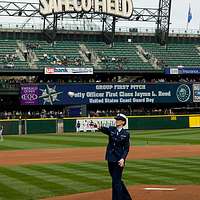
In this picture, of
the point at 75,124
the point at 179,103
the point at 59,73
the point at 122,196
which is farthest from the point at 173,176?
the point at 179,103

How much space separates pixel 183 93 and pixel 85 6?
1621 cm

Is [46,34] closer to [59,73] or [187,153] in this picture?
[59,73]

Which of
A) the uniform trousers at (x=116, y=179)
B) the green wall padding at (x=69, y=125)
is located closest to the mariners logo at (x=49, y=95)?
the green wall padding at (x=69, y=125)

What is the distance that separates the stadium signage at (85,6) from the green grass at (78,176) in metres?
44.3

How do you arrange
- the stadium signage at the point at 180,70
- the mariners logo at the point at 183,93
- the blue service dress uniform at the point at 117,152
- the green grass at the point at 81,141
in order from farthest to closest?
the stadium signage at the point at 180,70, the mariners logo at the point at 183,93, the green grass at the point at 81,141, the blue service dress uniform at the point at 117,152

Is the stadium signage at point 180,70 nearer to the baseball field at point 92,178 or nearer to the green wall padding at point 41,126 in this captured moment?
the green wall padding at point 41,126

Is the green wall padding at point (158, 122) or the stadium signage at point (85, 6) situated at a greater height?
the stadium signage at point (85, 6)

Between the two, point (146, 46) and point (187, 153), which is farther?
point (146, 46)

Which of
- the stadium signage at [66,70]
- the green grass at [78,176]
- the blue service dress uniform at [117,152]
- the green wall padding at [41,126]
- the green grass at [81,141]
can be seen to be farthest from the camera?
the stadium signage at [66,70]

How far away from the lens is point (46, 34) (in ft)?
223

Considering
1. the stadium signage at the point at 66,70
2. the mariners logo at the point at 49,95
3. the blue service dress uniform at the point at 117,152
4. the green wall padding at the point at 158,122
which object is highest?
the stadium signage at the point at 66,70

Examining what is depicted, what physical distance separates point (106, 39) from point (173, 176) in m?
55.1

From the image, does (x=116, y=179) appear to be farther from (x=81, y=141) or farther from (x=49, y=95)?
(x=49, y=95)

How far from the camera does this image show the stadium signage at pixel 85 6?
212 feet
